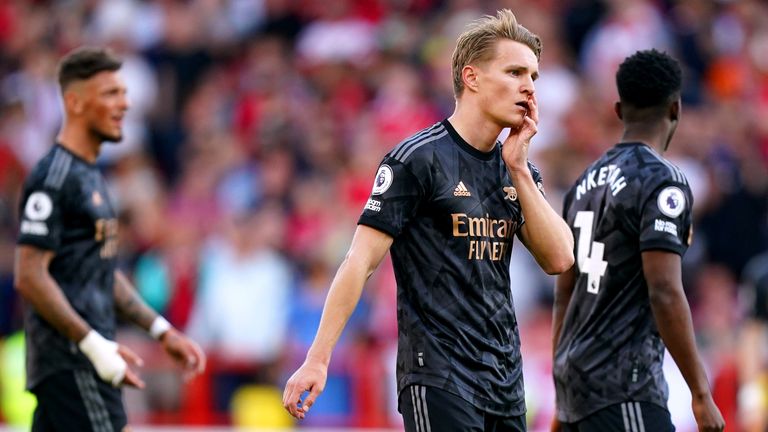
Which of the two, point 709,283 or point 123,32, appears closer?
point 709,283

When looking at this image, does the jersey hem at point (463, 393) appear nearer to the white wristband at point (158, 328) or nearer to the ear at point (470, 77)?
the ear at point (470, 77)

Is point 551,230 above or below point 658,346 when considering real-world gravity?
above

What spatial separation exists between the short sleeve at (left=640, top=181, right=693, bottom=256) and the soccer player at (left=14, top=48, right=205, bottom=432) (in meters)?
2.86

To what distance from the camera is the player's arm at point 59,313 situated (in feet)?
22.9

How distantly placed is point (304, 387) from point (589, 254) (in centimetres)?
188

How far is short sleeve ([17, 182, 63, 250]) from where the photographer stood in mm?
7117

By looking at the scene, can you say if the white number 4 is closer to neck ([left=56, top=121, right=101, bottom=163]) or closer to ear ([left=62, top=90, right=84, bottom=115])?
neck ([left=56, top=121, right=101, bottom=163])

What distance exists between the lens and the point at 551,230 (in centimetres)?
571

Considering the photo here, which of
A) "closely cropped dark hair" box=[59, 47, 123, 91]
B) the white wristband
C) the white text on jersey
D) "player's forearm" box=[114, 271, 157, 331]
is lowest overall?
the white wristband

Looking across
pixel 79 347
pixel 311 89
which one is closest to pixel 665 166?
pixel 79 347

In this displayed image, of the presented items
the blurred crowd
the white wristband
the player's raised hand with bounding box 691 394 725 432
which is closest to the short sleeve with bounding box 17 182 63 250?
the white wristband

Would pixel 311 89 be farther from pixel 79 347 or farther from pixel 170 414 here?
pixel 79 347

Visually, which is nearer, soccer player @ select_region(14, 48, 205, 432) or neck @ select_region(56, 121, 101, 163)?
soccer player @ select_region(14, 48, 205, 432)

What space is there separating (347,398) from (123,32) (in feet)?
23.2
